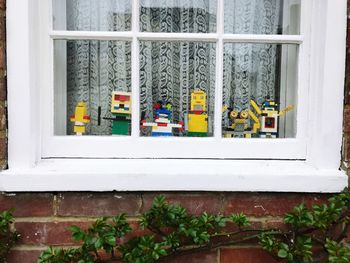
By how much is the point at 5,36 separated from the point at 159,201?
848 millimetres

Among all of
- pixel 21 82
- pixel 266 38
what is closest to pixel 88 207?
pixel 21 82

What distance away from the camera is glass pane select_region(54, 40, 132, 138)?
6.67 feet

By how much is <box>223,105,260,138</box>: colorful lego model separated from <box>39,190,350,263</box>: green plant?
1.16ft

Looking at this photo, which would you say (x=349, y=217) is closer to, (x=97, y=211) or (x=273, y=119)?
(x=273, y=119)

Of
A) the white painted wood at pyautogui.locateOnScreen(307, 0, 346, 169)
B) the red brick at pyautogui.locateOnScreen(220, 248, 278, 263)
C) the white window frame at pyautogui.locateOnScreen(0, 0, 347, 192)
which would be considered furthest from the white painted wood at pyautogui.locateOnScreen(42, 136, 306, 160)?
the red brick at pyautogui.locateOnScreen(220, 248, 278, 263)

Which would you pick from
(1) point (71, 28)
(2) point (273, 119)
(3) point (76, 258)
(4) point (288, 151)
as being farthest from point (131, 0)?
(3) point (76, 258)

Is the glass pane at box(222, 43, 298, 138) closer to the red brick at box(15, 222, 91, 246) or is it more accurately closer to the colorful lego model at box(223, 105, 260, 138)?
the colorful lego model at box(223, 105, 260, 138)

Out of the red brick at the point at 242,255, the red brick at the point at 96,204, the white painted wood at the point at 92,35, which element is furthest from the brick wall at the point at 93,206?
the white painted wood at the point at 92,35

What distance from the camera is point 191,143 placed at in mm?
1999

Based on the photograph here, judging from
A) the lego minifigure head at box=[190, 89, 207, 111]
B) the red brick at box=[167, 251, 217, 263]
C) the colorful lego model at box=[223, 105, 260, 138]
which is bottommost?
the red brick at box=[167, 251, 217, 263]

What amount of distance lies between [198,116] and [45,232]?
78cm

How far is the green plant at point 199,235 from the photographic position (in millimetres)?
1800

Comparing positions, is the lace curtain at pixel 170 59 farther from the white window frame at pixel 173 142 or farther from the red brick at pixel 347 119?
the red brick at pixel 347 119

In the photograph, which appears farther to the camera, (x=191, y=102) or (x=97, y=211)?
(x=191, y=102)
